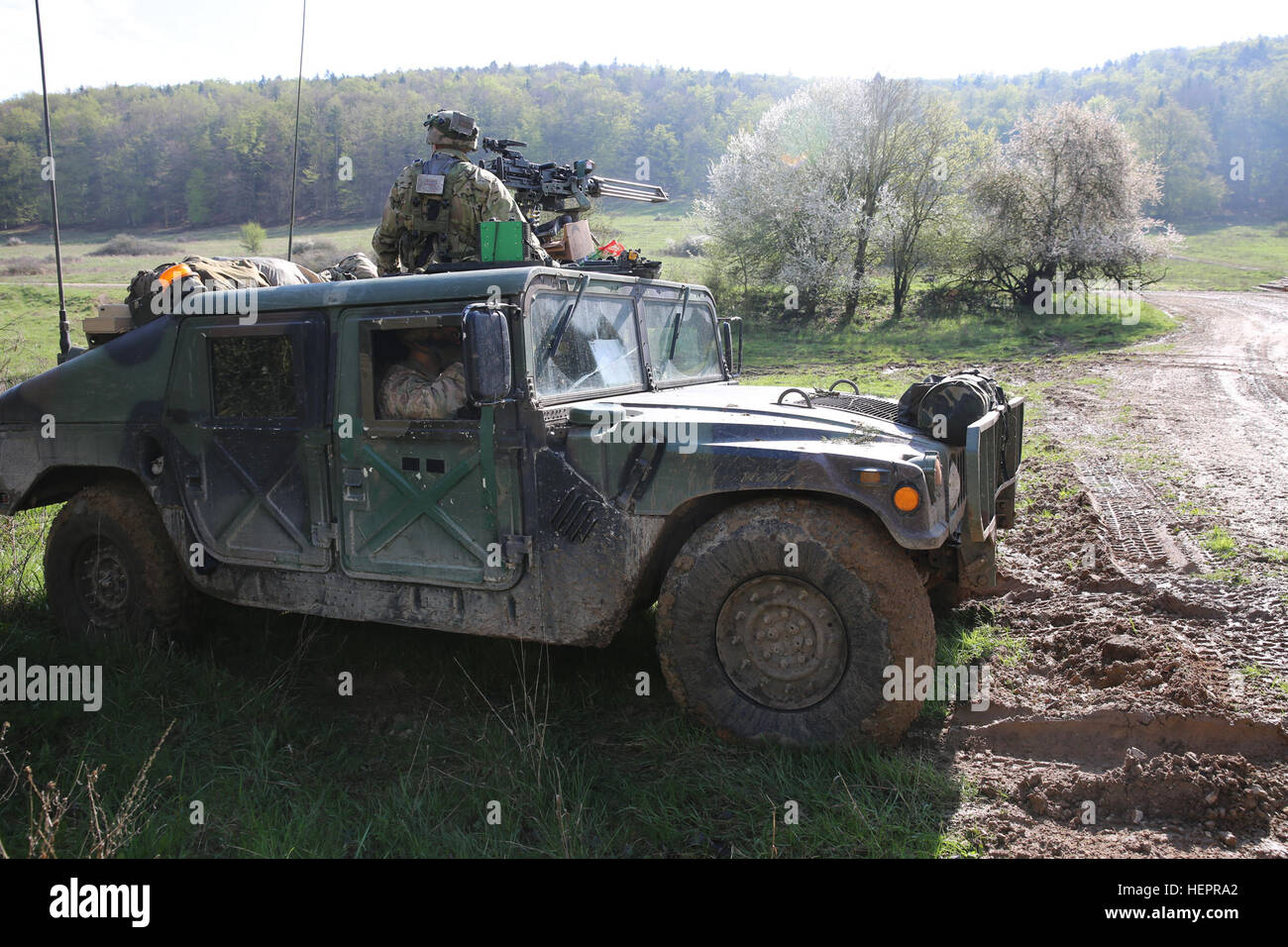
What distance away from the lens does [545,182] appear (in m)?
7.74

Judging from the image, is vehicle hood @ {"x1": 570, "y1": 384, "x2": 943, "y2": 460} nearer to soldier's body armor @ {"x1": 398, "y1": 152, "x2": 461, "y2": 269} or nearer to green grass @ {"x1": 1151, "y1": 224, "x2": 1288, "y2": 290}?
soldier's body armor @ {"x1": 398, "y1": 152, "x2": 461, "y2": 269}

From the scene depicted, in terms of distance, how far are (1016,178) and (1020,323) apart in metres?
5.14

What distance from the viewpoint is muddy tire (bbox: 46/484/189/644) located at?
189 inches

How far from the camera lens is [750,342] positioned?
68.5 feet

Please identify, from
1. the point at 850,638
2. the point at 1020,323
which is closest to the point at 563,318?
the point at 850,638

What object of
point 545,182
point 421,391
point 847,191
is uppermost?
point 847,191

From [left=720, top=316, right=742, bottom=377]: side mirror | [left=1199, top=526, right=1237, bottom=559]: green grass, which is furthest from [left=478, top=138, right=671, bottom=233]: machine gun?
[left=1199, top=526, right=1237, bottom=559]: green grass

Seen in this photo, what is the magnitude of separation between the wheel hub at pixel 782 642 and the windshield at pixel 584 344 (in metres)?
1.22

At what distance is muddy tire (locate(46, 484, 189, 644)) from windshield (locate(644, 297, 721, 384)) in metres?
2.83

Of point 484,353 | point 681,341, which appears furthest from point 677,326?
point 484,353

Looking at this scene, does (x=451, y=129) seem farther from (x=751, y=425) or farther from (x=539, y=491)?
(x=751, y=425)

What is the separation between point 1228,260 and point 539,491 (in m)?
43.0

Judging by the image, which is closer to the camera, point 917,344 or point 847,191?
point 917,344

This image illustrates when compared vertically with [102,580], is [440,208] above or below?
above
